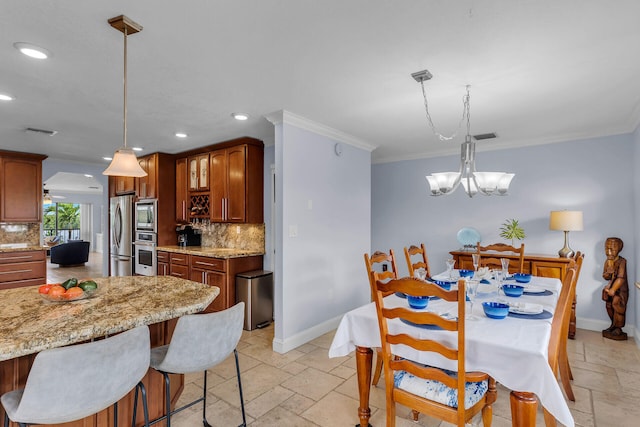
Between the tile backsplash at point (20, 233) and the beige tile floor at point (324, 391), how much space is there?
4.51 meters

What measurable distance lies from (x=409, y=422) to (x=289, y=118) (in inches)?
106

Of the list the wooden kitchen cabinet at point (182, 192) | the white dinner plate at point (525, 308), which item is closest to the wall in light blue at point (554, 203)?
the white dinner plate at point (525, 308)

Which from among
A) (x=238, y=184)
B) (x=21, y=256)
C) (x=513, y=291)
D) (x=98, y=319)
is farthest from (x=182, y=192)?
(x=513, y=291)

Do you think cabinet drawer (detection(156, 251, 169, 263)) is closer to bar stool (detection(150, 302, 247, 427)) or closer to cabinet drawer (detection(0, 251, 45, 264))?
cabinet drawer (detection(0, 251, 45, 264))

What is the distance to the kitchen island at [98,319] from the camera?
138cm

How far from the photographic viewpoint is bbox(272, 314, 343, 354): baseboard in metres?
3.38

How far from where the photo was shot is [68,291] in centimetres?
189

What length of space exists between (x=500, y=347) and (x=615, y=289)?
3.12m

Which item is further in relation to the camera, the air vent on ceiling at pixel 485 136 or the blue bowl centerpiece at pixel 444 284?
the air vent on ceiling at pixel 485 136

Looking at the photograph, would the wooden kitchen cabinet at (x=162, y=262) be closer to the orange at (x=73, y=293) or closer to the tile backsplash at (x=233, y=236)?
the tile backsplash at (x=233, y=236)

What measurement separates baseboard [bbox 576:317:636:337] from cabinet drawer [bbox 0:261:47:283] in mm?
7195

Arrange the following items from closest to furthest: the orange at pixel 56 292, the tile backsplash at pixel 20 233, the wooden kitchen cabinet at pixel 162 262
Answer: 1. the orange at pixel 56 292
2. the wooden kitchen cabinet at pixel 162 262
3. the tile backsplash at pixel 20 233

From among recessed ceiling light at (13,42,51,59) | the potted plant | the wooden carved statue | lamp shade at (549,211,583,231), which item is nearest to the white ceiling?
recessed ceiling light at (13,42,51,59)

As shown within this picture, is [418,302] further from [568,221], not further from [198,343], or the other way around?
[568,221]
